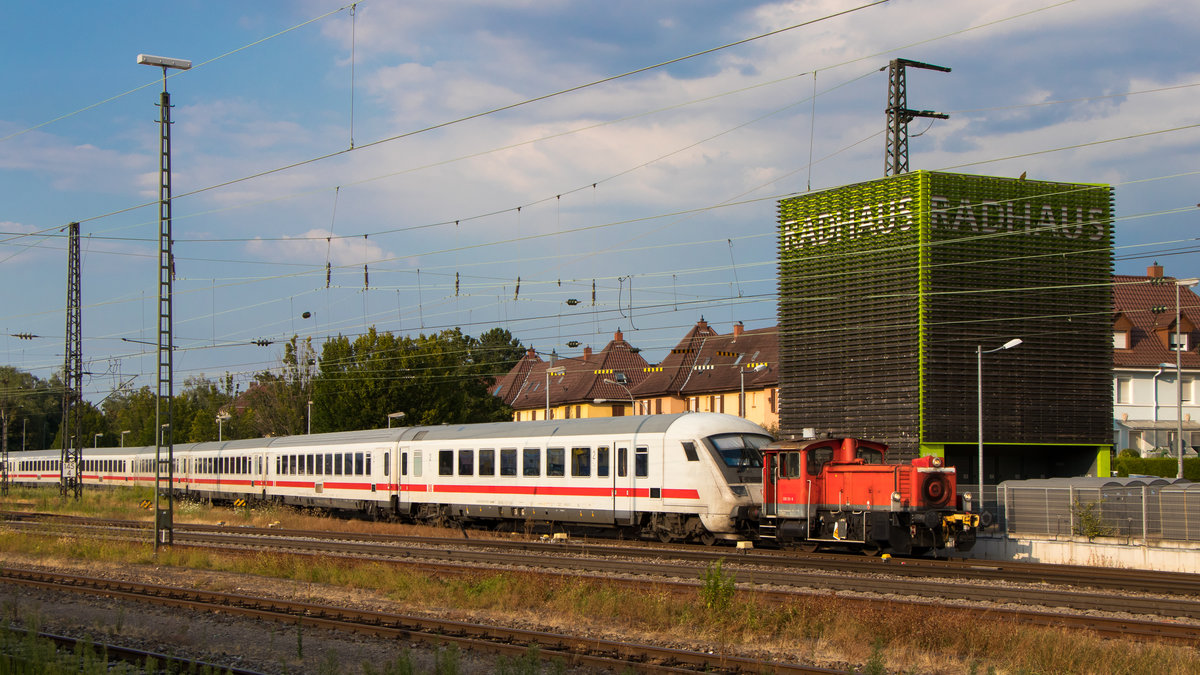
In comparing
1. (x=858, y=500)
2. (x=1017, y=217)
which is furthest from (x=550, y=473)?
(x=1017, y=217)

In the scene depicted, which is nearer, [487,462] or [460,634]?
[460,634]

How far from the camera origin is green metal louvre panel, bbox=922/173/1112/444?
124 ft

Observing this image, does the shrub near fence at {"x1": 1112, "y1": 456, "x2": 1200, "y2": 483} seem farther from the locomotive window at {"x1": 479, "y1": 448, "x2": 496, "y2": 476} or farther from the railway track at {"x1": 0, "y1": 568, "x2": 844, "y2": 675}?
the railway track at {"x1": 0, "y1": 568, "x2": 844, "y2": 675}

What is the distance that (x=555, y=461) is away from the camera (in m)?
26.4

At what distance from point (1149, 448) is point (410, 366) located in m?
43.6

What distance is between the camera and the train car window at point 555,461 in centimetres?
2619

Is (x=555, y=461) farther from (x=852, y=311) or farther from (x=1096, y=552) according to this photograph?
(x=852, y=311)

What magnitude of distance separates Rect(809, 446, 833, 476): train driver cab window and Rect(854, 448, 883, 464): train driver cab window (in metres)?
0.67

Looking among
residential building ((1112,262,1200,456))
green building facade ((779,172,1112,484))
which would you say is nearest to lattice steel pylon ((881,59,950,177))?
green building facade ((779,172,1112,484))

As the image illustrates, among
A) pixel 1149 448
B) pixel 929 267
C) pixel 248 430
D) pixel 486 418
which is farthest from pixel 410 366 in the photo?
pixel 1149 448

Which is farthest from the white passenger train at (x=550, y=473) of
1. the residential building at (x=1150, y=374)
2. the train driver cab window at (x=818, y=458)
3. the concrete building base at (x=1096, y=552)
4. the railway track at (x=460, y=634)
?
the residential building at (x=1150, y=374)

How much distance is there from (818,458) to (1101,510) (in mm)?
8309

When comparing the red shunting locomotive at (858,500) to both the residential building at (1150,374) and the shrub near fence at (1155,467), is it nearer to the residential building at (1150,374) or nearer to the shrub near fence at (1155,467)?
the shrub near fence at (1155,467)

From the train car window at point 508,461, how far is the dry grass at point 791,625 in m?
8.98
